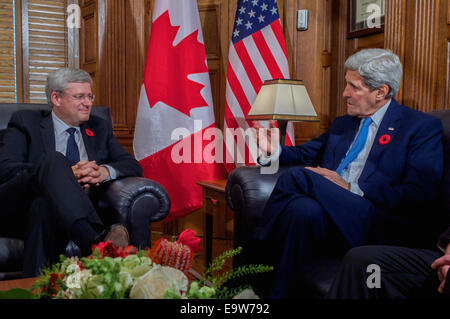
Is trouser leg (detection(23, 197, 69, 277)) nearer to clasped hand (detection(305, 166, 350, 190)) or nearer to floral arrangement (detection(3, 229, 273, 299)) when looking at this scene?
floral arrangement (detection(3, 229, 273, 299))

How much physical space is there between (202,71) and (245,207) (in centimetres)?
143

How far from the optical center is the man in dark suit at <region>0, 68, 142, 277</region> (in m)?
1.70

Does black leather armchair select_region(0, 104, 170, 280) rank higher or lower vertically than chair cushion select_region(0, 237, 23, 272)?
higher

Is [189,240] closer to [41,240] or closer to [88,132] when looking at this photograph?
[41,240]

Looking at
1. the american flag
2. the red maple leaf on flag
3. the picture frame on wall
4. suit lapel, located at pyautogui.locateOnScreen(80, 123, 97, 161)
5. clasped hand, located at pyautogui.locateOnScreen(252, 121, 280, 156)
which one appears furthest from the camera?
the red maple leaf on flag

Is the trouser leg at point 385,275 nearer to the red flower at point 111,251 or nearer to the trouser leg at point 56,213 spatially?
the red flower at point 111,251

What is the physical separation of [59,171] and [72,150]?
1.56 feet

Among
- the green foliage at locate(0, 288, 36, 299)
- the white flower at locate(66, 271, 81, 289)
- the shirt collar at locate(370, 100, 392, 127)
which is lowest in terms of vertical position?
the green foliage at locate(0, 288, 36, 299)

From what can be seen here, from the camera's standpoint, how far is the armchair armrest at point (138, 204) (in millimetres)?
1904

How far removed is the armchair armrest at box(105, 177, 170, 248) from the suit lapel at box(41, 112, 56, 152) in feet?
1.42

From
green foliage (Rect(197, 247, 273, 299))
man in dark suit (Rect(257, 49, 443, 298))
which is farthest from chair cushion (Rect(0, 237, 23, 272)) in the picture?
green foliage (Rect(197, 247, 273, 299))

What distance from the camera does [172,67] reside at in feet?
9.79

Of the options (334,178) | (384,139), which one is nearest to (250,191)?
(334,178)

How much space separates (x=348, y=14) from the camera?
2.86m
